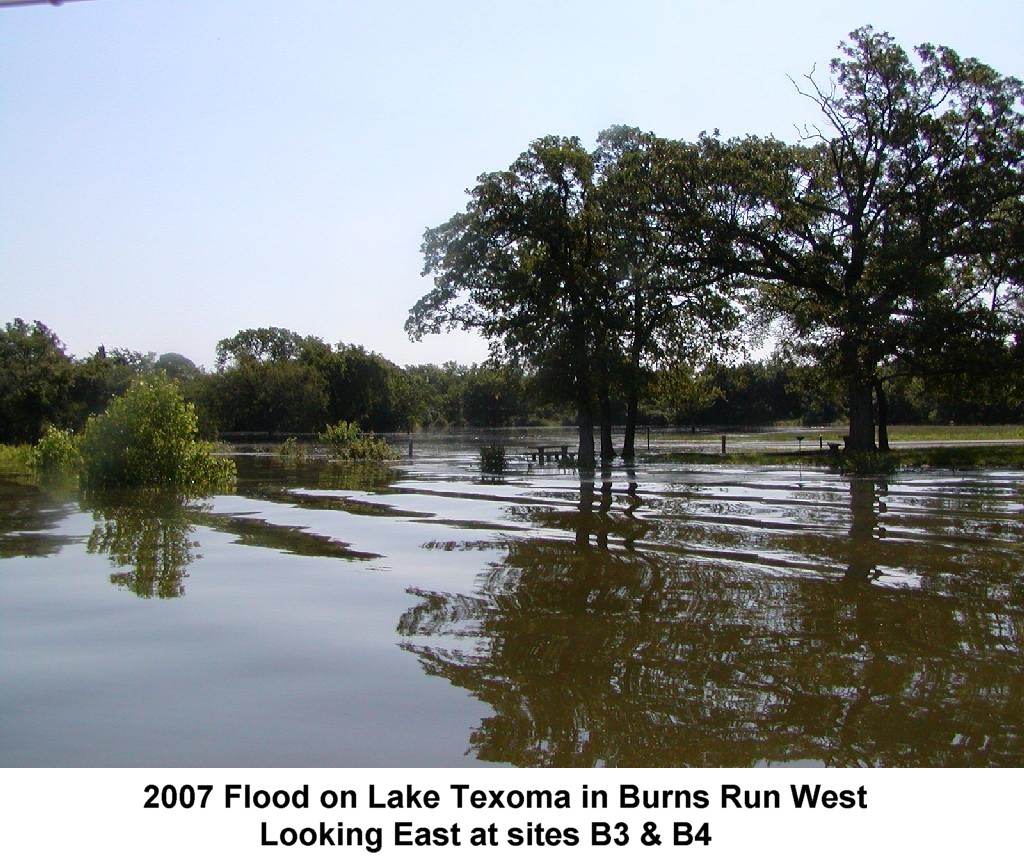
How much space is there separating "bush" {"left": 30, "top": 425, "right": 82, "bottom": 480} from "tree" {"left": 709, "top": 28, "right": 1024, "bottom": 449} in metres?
25.8

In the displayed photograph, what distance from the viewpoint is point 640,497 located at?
23734 mm

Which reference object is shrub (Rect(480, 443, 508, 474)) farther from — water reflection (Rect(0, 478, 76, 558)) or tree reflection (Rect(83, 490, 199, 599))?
water reflection (Rect(0, 478, 76, 558))

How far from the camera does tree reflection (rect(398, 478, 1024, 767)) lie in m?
6.16

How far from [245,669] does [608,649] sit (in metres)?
3.09

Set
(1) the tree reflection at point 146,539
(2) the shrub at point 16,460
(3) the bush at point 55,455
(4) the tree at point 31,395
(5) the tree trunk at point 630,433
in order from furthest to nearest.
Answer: (4) the tree at point 31,395, (5) the tree trunk at point 630,433, (2) the shrub at point 16,460, (3) the bush at point 55,455, (1) the tree reflection at point 146,539

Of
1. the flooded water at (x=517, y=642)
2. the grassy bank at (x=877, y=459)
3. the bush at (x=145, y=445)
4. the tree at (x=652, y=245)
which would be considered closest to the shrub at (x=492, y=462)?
the tree at (x=652, y=245)

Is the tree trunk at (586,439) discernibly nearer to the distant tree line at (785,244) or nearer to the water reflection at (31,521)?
the distant tree line at (785,244)

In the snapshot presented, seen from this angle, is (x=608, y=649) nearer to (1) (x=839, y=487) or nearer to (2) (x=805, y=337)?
(1) (x=839, y=487)

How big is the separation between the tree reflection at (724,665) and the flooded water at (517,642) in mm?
29

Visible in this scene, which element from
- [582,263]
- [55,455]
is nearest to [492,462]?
[582,263]

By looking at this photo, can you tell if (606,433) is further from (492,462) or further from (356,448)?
(356,448)

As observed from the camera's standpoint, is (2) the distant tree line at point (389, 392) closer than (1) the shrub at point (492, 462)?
No

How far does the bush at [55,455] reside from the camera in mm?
35812
